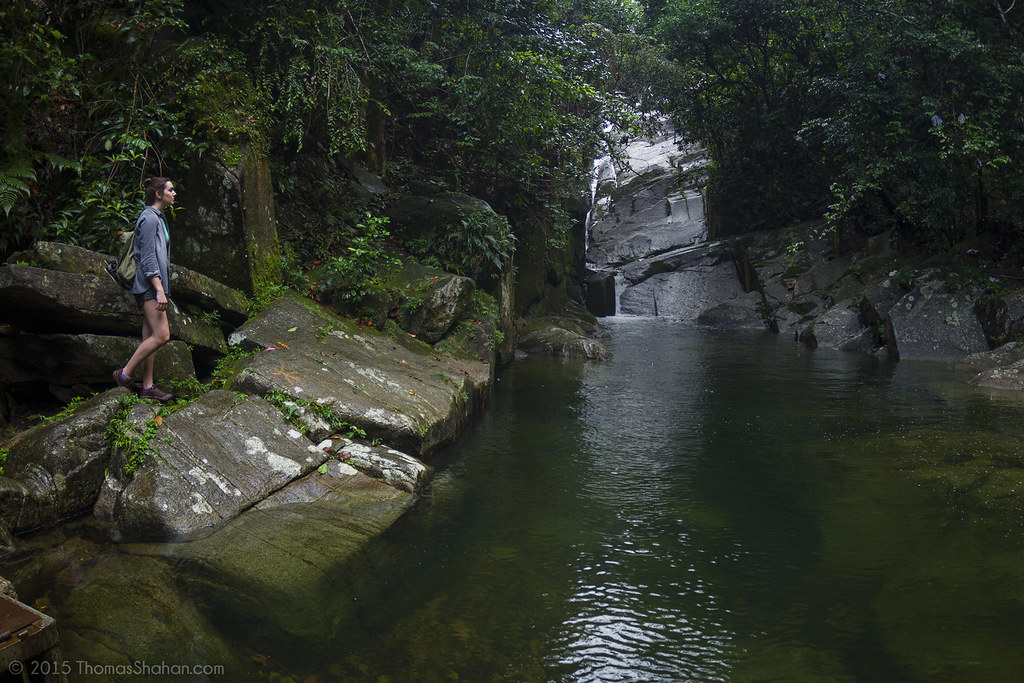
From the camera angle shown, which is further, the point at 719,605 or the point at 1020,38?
the point at 1020,38

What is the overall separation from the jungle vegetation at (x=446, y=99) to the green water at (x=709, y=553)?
15.6 ft

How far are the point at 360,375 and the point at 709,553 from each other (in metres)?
4.06

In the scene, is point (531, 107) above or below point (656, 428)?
above

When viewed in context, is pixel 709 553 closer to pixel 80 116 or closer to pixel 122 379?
pixel 122 379

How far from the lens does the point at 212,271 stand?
27.6 ft

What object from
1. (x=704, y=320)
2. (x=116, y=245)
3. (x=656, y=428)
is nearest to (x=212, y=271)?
(x=116, y=245)

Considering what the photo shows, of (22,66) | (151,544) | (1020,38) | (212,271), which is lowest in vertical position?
(151,544)

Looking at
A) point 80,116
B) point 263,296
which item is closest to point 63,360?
point 263,296

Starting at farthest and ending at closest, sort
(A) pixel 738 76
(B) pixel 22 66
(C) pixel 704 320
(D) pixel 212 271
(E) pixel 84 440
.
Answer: (A) pixel 738 76 < (C) pixel 704 320 < (D) pixel 212 271 < (B) pixel 22 66 < (E) pixel 84 440

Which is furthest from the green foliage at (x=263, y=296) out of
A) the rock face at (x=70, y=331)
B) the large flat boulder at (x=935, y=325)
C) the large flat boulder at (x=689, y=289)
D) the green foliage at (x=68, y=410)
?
the large flat boulder at (x=689, y=289)

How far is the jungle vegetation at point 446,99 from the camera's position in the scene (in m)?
7.90

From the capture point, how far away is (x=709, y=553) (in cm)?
527

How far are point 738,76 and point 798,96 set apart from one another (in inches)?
84.7

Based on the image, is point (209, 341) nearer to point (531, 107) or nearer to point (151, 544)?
point (151, 544)
